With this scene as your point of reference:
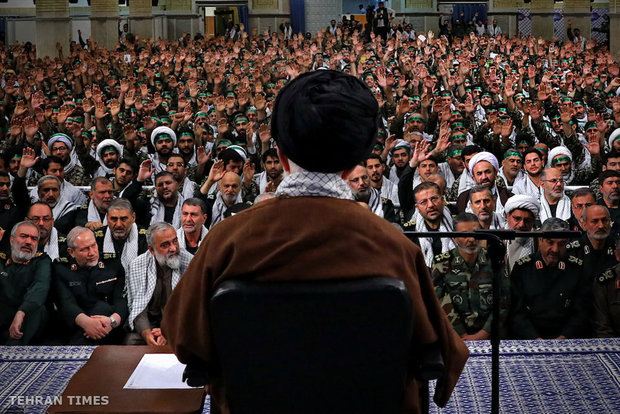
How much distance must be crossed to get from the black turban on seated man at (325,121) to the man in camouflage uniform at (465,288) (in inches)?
105

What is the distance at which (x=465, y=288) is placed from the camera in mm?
4305

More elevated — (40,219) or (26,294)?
(40,219)

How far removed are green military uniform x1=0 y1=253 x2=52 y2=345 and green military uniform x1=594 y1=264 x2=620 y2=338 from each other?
3.15 metres

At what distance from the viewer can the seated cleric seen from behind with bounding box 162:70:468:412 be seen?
162 cm

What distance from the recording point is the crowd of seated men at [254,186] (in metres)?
4.37

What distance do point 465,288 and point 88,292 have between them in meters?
2.23

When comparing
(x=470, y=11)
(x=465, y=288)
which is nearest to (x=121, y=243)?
(x=465, y=288)

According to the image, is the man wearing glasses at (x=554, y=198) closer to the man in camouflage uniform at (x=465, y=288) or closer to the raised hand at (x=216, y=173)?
the man in camouflage uniform at (x=465, y=288)

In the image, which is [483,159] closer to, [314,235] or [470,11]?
[314,235]

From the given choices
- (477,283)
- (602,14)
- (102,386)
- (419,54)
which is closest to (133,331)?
(477,283)

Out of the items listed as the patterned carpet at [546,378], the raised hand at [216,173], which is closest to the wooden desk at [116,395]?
the patterned carpet at [546,378]

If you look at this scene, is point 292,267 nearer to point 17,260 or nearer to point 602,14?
point 17,260

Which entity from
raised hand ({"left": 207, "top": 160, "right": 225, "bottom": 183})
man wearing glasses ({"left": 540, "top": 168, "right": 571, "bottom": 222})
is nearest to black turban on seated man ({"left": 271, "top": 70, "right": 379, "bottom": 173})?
man wearing glasses ({"left": 540, "top": 168, "right": 571, "bottom": 222})

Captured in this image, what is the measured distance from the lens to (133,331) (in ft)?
14.6
